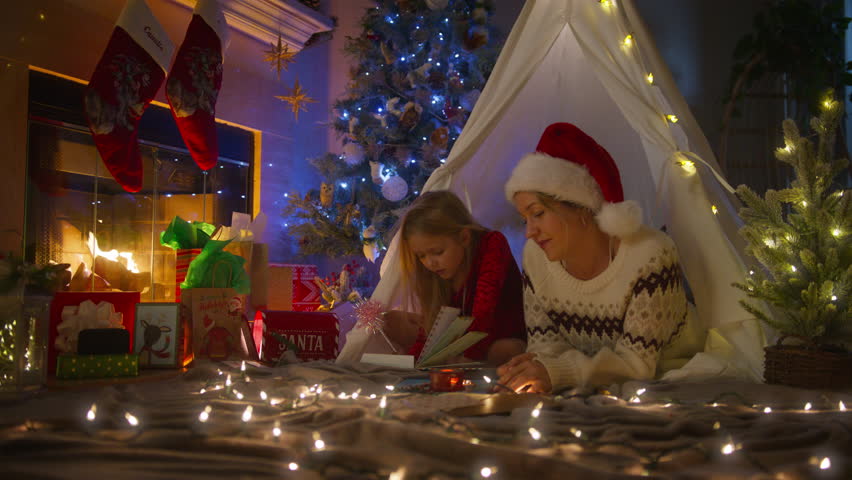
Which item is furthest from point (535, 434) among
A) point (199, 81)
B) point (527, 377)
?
point (199, 81)

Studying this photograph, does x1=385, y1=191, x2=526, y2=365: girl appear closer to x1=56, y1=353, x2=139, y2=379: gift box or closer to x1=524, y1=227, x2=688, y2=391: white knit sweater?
x1=524, y1=227, x2=688, y2=391: white knit sweater

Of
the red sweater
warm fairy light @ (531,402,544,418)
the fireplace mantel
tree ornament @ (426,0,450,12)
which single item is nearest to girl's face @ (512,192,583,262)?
the red sweater

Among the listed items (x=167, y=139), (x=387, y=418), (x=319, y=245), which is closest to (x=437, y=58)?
(x=319, y=245)

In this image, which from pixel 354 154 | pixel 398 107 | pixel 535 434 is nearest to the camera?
pixel 535 434

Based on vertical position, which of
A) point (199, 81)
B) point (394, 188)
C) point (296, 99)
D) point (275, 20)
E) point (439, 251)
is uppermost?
point (275, 20)

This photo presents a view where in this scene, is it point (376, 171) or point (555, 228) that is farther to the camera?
point (376, 171)

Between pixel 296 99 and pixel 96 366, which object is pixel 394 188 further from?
pixel 96 366

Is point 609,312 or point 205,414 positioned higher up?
point 609,312

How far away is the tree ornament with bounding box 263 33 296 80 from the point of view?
184 inches

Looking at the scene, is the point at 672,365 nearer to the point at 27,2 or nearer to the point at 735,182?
the point at 735,182

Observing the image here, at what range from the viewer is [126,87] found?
3182mm

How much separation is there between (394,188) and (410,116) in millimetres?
438

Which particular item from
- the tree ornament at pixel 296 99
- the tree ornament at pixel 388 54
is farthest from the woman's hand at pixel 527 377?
the tree ornament at pixel 296 99

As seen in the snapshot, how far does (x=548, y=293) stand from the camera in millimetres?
2352
